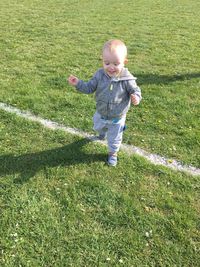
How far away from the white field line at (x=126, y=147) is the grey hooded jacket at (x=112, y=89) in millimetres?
887

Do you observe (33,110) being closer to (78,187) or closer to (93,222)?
(78,187)

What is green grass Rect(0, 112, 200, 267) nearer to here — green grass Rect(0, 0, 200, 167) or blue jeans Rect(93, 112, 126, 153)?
blue jeans Rect(93, 112, 126, 153)

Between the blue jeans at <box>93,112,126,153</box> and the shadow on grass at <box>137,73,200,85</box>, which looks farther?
the shadow on grass at <box>137,73,200,85</box>

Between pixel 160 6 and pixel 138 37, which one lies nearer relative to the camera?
pixel 138 37

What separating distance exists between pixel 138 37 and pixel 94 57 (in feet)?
9.09

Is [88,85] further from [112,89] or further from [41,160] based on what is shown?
[41,160]

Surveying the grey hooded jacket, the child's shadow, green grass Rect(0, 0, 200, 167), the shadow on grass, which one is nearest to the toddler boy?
the grey hooded jacket

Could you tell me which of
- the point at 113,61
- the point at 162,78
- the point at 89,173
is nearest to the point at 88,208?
the point at 89,173

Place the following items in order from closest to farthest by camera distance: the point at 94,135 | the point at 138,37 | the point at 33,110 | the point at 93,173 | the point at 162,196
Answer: the point at 162,196
the point at 93,173
the point at 94,135
the point at 33,110
the point at 138,37

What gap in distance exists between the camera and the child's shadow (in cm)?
491

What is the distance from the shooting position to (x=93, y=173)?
16.3 feet

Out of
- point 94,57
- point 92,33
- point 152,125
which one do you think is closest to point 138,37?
point 92,33

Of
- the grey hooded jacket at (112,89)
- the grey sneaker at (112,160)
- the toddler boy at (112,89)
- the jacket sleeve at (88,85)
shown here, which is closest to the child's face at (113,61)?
the toddler boy at (112,89)

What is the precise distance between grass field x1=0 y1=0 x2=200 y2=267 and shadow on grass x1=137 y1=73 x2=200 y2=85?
0.02 meters
